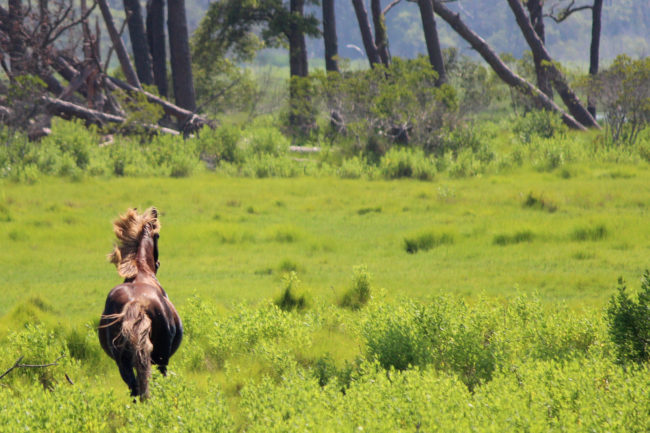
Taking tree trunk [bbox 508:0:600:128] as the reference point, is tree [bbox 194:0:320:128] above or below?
above

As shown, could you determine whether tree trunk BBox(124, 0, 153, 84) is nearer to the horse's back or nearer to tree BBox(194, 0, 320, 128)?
tree BBox(194, 0, 320, 128)

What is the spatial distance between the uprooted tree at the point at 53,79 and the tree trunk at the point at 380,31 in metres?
8.01

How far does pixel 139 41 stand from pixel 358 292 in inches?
910

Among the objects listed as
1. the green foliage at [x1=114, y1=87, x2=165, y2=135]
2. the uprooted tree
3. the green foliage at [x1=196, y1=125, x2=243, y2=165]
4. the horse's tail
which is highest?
the uprooted tree

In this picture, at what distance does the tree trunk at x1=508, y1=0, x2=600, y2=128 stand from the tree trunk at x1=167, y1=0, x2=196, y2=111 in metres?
12.5

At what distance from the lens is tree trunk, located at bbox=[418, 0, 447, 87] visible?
24.7 m

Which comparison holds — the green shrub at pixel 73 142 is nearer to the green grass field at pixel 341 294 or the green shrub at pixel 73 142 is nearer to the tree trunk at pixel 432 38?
the green grass field at pixel 341 294

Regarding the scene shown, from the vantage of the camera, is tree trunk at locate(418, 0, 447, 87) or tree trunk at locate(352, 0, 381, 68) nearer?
tree trunk at locate(418, 0, 447, 87)

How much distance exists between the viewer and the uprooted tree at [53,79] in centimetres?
2111

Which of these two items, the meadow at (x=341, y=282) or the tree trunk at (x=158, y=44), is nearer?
the meadow at (x=341, y=282)

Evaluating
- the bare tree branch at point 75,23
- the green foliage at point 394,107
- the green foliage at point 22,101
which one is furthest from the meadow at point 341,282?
the bare tree branch at point 75,23

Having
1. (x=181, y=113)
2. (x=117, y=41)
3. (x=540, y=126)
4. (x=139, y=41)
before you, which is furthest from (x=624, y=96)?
(x=139, y=41)

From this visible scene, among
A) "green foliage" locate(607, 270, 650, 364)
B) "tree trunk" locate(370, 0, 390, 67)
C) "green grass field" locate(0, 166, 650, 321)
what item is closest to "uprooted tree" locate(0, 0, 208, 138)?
"green grass field" locate(0, 166, 650, 321)

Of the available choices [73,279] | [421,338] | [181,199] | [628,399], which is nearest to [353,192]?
[181,199]
